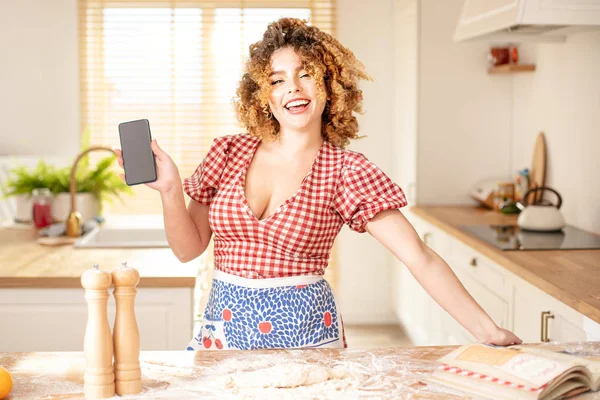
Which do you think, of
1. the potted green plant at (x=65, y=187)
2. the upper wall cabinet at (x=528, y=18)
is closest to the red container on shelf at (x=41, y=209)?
the potted green plant at (x=65, y=187)

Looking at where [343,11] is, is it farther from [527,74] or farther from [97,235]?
[97,235]

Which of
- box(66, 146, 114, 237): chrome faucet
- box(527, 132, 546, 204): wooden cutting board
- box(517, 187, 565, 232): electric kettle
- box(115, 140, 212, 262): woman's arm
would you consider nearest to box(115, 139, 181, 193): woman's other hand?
box(115, 140, 212, 262): woman's arm

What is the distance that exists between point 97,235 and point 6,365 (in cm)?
220

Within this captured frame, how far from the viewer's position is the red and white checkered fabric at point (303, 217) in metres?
1.70

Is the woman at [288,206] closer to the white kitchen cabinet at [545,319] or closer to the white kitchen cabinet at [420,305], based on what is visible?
the white kitchen cabinet at [545,319]

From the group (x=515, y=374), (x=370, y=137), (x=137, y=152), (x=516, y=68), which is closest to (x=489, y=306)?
(x=516, y=68)

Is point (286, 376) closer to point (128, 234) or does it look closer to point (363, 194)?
point (363, 194)

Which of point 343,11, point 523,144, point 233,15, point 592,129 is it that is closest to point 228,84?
point 233,15

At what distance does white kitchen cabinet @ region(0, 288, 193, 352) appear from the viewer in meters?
2.55

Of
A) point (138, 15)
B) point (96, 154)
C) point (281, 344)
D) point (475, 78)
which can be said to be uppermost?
point (138, 15)

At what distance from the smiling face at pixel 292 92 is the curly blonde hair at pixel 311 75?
0.5 inches

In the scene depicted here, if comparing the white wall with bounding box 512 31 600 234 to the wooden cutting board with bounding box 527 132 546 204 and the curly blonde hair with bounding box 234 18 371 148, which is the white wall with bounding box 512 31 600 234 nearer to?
the wooden cutting board with bounding box 527 132 546 204

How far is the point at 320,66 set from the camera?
1738 mm

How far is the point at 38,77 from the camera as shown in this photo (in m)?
5.10
